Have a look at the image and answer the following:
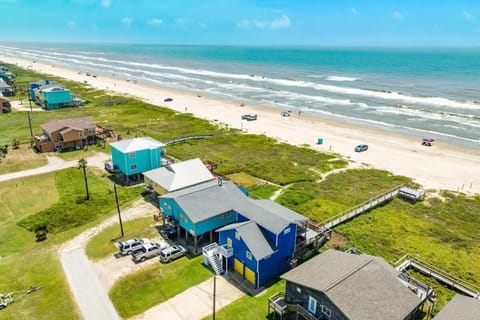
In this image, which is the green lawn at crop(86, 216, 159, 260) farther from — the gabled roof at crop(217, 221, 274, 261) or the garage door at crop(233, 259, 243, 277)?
the gabled roof at crop(217, 221, 274, 261)

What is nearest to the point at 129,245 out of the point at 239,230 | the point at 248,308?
the point at 239,230

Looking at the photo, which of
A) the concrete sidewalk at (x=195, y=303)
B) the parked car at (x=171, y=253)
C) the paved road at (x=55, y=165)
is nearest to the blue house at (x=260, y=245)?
the concrete sidewalk at (x=195, y=303)

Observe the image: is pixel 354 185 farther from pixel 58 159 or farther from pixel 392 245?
pixel 58 159

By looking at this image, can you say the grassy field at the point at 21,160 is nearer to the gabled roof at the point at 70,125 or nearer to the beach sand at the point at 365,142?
the gabled roof at the point at 70,125

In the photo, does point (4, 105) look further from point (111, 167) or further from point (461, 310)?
point (461, 310)

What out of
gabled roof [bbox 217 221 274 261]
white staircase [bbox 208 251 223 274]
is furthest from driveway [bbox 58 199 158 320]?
gabled roof [bbox 217 221 274 261]

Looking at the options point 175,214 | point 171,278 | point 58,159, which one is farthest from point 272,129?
point 171,278
